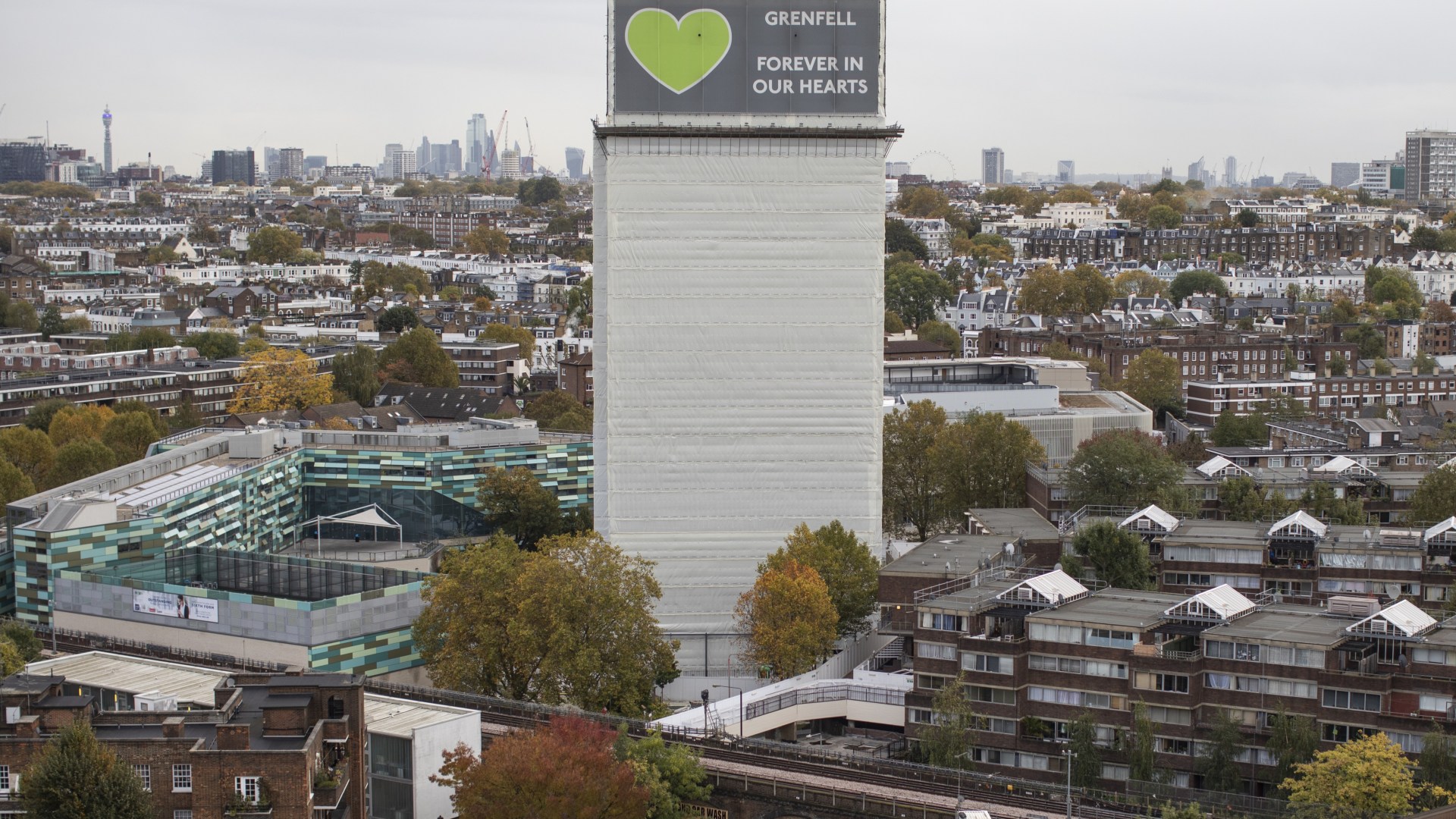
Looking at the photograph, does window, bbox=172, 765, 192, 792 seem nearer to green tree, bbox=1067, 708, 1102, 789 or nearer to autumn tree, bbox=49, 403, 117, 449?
green tree, bbox=1067, 708, 1102, 789

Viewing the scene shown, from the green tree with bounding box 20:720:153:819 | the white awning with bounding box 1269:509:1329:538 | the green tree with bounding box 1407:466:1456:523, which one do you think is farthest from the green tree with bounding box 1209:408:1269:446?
the green tree with bounding box 20:720:153:819

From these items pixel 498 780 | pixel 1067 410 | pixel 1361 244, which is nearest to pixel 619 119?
pixel 498 780

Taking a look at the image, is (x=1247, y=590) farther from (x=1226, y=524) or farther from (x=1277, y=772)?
(x=1277, y=772)

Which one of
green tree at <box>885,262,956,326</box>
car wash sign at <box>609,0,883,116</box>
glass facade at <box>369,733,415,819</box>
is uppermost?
car wash sign at <box>609,0,883,116</box>

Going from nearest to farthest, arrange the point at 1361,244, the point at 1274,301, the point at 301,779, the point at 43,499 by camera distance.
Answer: the point at 301,779 < the point at 43,499 < the point at 1274,301 < the point at 1361,244

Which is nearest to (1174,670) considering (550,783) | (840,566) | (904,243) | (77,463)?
(840,566)

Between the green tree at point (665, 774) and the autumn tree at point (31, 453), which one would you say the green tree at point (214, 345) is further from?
the green tree at point (665, 774)
